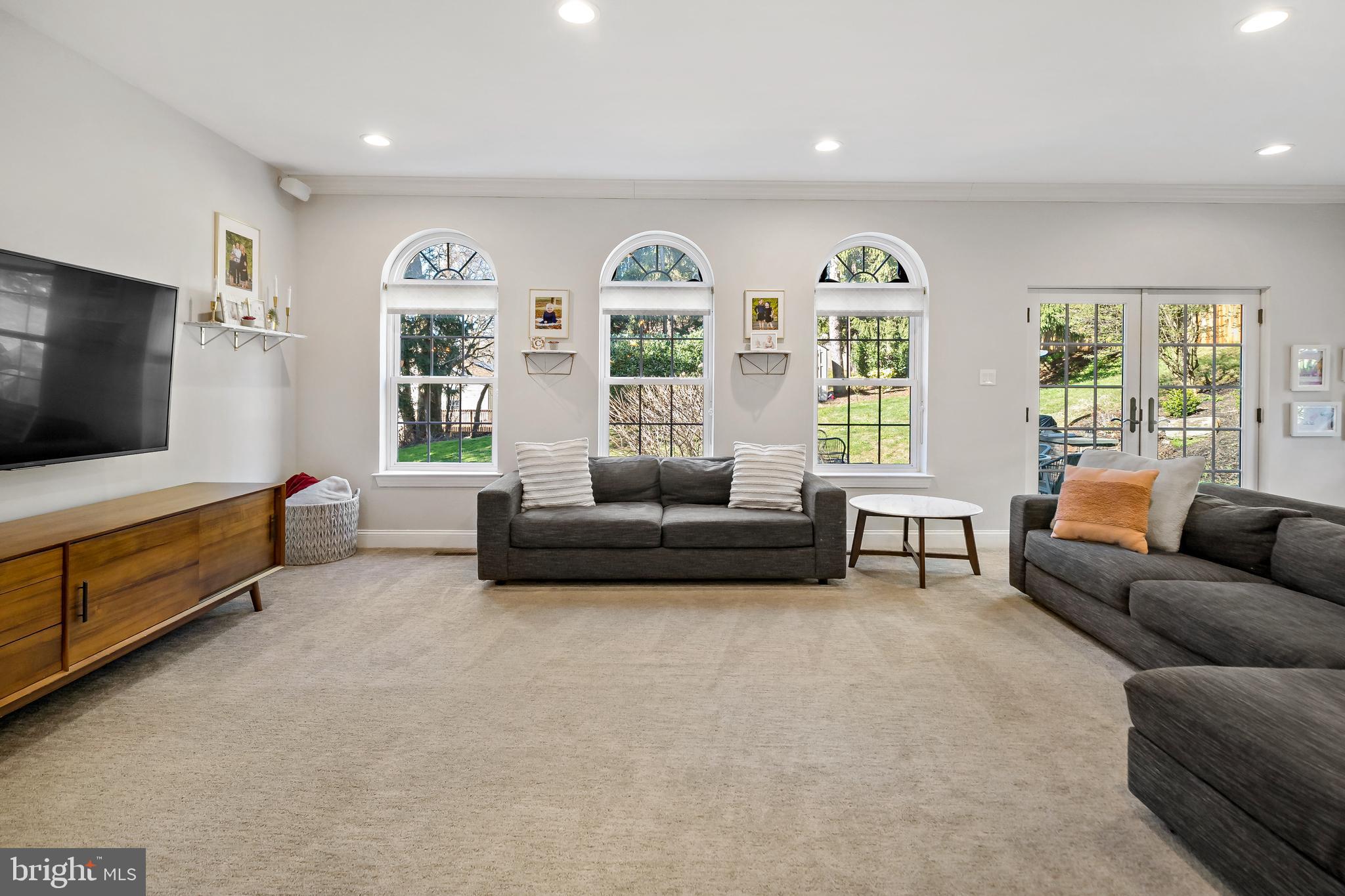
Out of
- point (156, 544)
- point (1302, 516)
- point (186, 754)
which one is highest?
point (1302, 516)

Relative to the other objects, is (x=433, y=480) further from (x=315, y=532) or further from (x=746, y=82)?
(x=746, y=82)

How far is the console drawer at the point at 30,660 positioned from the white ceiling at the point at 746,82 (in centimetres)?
243

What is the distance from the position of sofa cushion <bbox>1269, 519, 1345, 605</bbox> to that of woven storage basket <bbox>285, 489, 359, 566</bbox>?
502 cm

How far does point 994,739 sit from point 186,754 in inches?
99.7

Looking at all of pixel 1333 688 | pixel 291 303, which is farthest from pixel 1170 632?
pixel 291 303

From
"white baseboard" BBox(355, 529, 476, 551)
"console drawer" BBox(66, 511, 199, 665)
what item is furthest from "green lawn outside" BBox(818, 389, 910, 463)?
"console drawer" BBox(66, 511, 199, 665)

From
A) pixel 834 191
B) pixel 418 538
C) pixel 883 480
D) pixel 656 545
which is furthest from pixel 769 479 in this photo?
pixel 418 538

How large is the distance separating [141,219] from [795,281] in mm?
3908

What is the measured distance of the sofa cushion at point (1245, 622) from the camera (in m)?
1.97

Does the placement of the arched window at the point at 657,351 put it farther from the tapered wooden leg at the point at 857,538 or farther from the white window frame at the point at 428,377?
the tapered wooden leg at the point at 857,538

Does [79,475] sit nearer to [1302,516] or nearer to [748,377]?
[748,377]

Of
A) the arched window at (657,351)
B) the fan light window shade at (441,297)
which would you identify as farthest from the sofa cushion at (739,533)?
the fan light window shade at (441,297)

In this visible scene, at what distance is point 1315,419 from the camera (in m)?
4.86

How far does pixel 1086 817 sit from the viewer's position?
1707 millimetres
